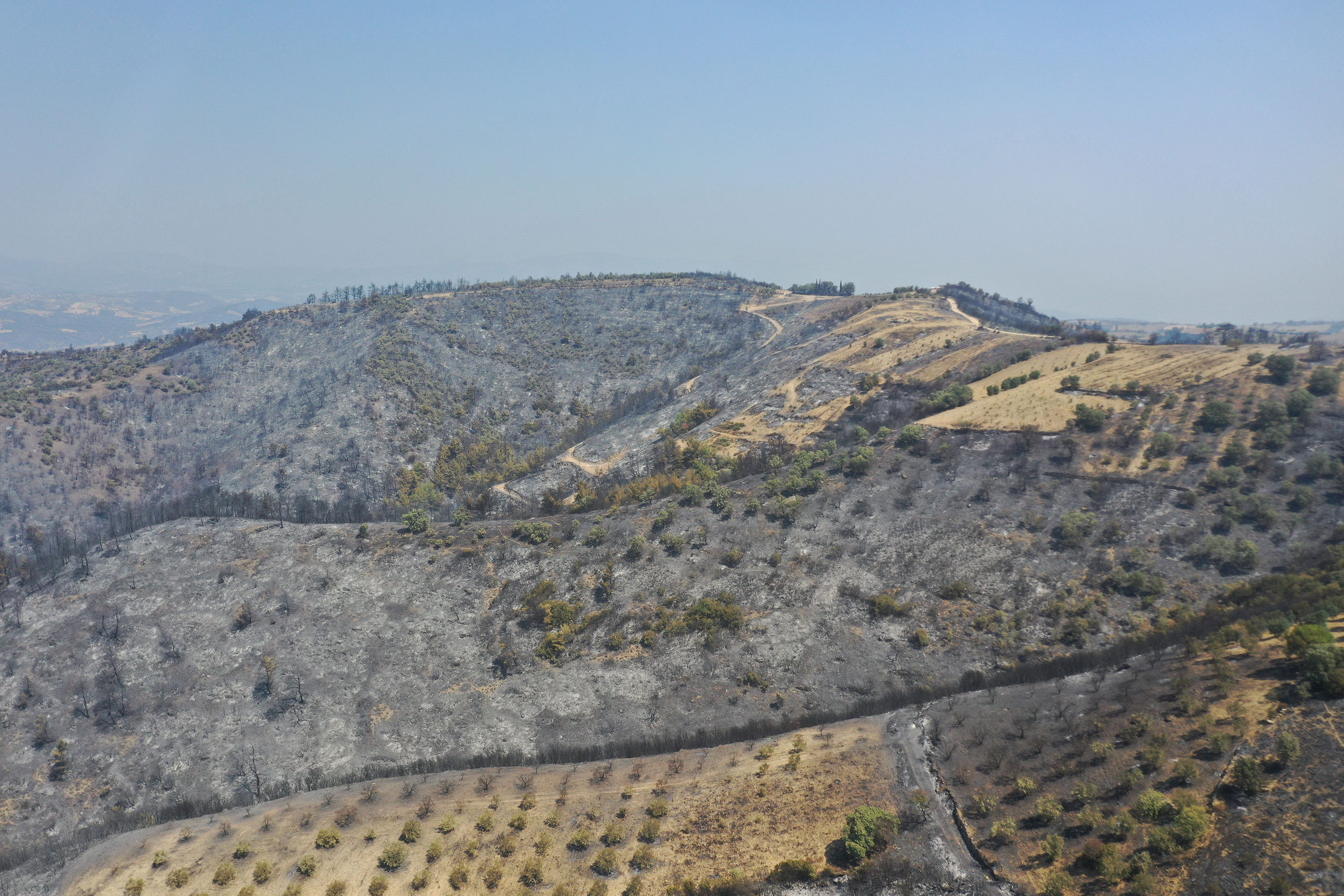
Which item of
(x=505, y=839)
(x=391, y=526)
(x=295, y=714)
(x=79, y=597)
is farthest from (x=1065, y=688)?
(x=79, y=597)

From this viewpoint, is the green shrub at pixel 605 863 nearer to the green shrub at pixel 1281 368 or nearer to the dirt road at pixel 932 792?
the dirt road at pixel 932 792

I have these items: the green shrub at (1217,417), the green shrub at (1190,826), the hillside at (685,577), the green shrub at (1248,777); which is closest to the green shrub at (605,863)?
the hillside at (685,577)

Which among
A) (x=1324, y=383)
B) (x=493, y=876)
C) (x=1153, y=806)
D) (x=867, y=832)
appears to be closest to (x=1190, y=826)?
(x=1153, y=806)

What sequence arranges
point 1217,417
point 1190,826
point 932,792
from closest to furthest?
point 1190,826 < point 932,792 < point 1217,417

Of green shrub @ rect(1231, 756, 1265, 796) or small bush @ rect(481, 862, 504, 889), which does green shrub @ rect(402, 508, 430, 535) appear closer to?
small bush @ rect(481, 862, 504, 889)

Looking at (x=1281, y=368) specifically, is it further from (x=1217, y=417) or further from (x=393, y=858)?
(x=393, y=858)

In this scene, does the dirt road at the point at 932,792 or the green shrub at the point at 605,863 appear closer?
the dirt road at the point at 932,792
